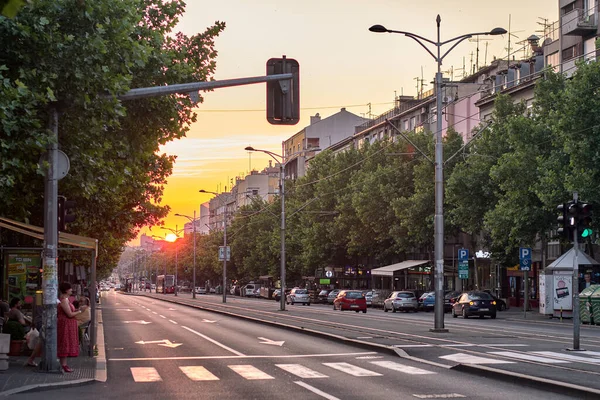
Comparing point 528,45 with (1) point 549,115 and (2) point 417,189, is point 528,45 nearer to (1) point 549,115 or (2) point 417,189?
(2) point 417,189

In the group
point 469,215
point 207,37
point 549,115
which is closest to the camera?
point 207,37

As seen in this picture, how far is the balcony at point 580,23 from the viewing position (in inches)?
2127

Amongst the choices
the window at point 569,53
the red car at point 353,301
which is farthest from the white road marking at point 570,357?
the window at point 569,53

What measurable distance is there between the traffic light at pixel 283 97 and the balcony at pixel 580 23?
142 ft

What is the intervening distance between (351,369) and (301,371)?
1.04 metres

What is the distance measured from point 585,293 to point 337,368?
2506cm

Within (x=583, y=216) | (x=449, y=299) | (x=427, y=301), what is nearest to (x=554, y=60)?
(x=449, y=299)

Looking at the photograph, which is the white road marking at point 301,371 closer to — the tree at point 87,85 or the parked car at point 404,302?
the tree at point 87,85

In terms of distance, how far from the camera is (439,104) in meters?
30.2

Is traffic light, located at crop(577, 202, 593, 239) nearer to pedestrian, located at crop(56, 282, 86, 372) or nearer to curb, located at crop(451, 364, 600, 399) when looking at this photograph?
curb, located at crop(451, 364, 600, 399)

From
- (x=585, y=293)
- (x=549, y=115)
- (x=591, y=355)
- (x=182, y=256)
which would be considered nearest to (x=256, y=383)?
(x=591, y=355)

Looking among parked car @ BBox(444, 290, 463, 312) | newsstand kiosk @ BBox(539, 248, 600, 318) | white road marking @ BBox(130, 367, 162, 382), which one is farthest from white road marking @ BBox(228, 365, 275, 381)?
parked car @ BBox(444, 290, 463, 312)

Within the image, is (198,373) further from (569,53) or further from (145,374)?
(569,53)

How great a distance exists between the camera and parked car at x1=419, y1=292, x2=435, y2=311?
58969 millimetres
